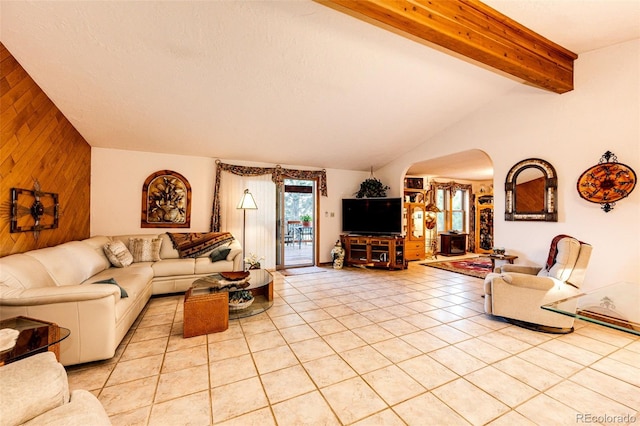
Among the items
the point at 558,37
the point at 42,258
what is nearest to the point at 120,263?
the point at 42,258

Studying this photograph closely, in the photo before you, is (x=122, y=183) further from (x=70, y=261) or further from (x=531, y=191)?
(x=531, y=191)

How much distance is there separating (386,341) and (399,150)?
4.31m

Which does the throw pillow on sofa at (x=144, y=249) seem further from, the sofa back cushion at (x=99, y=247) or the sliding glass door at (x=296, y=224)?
the sliding glass door at (x=296, y=224)

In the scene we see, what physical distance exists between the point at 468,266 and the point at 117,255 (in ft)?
22.4

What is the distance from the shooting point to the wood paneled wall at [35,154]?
97.7 inches

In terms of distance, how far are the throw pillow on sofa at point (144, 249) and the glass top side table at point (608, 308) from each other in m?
4.73

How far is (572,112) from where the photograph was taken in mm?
3436

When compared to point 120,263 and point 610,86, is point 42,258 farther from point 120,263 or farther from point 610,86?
point 610,86

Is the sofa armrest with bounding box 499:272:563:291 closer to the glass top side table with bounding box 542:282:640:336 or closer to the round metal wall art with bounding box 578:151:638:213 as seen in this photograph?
the glass top side table with bounding box 542:282:640:336

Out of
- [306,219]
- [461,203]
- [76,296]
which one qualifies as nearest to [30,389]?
[76,296]

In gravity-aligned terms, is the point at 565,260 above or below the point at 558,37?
below

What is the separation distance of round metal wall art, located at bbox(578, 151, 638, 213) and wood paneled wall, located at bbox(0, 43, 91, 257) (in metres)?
6.33

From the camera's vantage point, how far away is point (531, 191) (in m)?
3.87

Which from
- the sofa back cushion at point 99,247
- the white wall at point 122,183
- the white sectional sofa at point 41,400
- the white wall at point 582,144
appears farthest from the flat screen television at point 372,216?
the white sectional sofa at point 41,400
